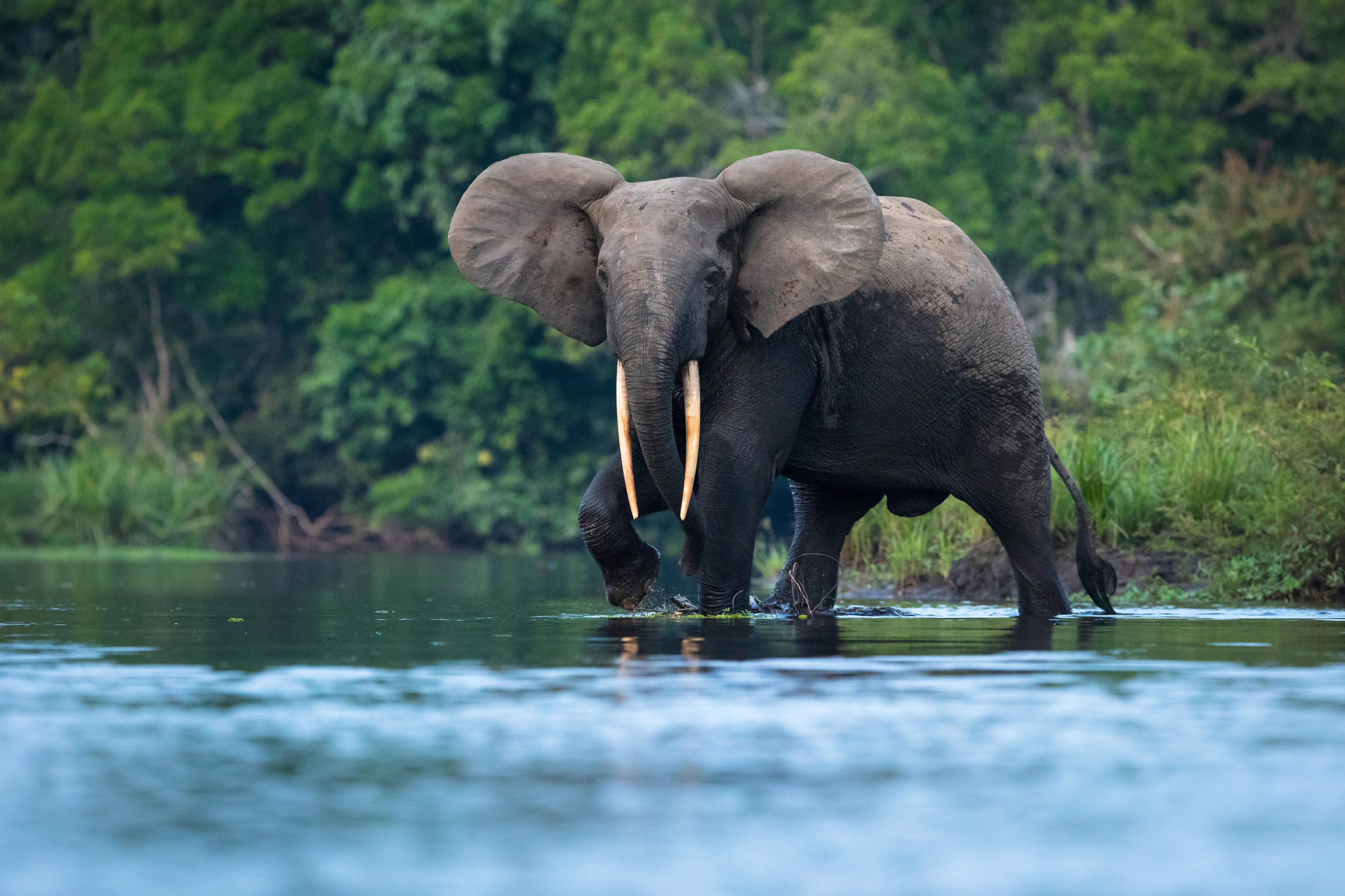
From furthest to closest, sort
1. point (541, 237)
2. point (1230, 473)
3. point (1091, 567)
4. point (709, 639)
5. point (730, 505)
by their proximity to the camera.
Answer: point (1230, 473) → point (1091, 567) → point (541, 237) → point (730, 505) → point (709, 639)

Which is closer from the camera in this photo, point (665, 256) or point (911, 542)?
point (665, 256)

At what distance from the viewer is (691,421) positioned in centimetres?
977

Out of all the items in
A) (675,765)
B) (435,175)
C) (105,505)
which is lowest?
(675,765)

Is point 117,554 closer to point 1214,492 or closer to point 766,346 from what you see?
point 1214,492

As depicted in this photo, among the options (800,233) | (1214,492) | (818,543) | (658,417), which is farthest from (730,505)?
(1214,492)

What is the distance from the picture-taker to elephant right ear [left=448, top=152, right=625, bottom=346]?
10.4 m

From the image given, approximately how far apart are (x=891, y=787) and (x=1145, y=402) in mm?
14059

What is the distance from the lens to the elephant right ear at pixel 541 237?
10430mm

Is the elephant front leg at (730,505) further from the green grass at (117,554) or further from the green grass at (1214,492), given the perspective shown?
the green grass at (117,554)

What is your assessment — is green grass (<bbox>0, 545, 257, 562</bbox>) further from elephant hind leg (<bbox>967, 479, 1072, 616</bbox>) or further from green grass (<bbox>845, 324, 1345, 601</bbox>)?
elephant hind leg (<bbox>967, 479, 1072, 616</bbox>)

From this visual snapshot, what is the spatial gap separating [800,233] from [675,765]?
5579mm

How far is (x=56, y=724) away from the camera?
19.3 feet

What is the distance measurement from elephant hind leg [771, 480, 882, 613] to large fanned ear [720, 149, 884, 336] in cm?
174

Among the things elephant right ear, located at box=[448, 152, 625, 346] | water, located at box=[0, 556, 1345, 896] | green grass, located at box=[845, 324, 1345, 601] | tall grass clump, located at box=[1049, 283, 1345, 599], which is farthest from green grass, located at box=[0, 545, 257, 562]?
water, located at box=[0, 556, 1345, 896]
